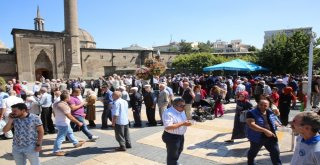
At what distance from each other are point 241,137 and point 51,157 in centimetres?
517

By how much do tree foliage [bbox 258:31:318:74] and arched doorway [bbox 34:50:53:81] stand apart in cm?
2749

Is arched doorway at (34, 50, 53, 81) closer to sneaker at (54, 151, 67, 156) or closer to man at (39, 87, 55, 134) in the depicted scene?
man at (39, 87, 55, 134)

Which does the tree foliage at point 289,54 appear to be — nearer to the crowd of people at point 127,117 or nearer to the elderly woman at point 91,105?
the crowd of people at point 127,117

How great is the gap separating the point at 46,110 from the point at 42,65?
2782 centimetres

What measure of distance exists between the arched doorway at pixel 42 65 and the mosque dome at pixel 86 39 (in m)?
18.3

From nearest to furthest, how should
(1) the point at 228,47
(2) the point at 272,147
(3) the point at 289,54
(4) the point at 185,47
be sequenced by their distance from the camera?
(2) the point at 272,147 → (3) the point at 289,54 → (4) the point at 185,47 → (1) the point at 228,47

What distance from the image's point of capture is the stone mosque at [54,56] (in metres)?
31.8

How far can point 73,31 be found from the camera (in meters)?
35.2

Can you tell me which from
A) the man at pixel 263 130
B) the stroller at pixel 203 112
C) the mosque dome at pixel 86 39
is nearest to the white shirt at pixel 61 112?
the man at pixel 263 130

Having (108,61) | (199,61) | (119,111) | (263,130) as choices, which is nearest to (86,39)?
(108,61)

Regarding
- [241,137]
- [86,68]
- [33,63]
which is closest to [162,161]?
[241,137]

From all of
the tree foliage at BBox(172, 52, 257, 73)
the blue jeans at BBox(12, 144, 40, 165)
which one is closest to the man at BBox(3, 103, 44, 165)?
the blue jeans at BBox(12, 144, 40, 165)

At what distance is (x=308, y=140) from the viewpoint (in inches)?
109

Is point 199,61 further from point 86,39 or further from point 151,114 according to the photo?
point 151,114
